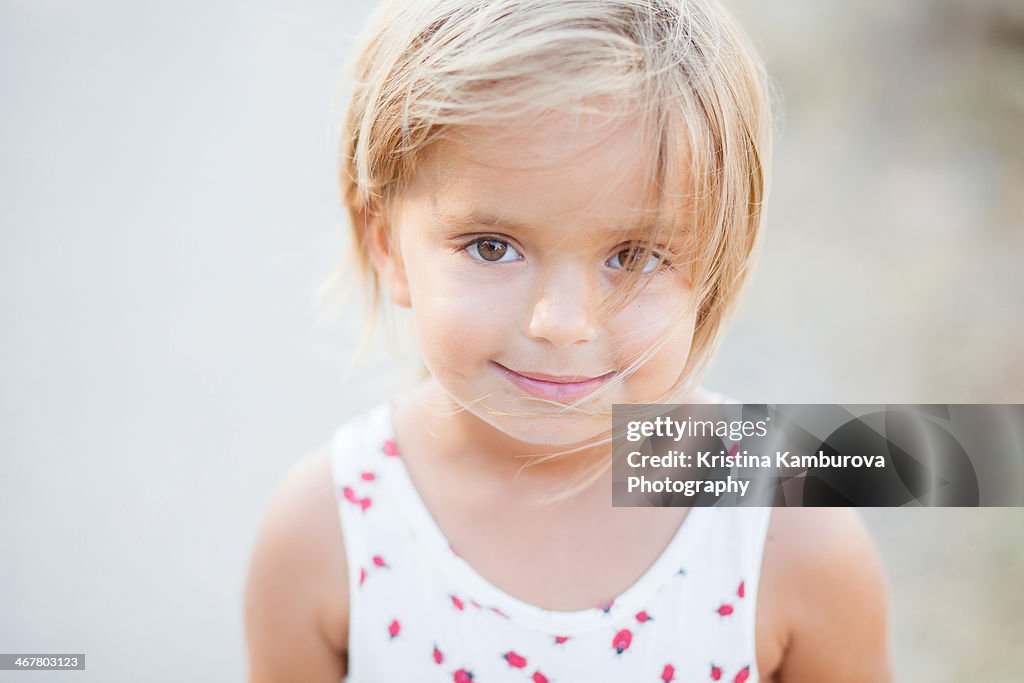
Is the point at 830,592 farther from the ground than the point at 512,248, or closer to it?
closer to it

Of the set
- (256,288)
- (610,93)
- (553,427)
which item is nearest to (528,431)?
(553,427)

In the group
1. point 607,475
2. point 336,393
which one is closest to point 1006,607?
point 607,475

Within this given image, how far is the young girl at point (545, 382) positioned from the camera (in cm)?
73

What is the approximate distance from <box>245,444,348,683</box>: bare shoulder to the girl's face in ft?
0.81

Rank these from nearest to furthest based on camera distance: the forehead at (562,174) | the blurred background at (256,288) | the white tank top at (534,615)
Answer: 1. the forehead at (562,174)
2. the white tank top at (534,615)
3. the blurred background at (256,288)

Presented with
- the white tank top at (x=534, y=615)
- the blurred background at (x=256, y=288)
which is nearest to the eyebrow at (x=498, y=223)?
the white tank top at (x=534, y=615)

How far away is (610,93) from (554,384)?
0.23 metres

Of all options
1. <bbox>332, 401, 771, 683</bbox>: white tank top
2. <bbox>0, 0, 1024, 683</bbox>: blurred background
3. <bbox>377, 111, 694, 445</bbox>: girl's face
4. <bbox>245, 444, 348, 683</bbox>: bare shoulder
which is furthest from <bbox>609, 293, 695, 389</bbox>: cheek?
<bbox>0, 0, 1024, 683</bbox>: blurred background

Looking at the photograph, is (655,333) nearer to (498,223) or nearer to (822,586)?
(498,223)

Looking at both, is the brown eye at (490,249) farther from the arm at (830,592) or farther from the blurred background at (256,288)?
the blurred background at (256,288)

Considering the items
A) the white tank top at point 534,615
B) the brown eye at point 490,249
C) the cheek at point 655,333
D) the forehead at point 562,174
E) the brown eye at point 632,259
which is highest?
the forehead at point 562,174

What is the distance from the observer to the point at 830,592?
3.08 ft

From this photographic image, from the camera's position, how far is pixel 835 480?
3.15ft

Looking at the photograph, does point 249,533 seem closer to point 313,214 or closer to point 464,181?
point 313,214
